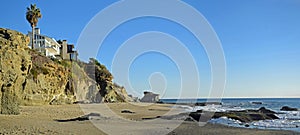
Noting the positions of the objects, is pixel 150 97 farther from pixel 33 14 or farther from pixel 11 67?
pixel 11 67

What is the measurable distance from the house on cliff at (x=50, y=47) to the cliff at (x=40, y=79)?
4.93 m

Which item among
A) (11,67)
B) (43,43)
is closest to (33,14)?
(43,43)

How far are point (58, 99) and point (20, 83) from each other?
62.8ft

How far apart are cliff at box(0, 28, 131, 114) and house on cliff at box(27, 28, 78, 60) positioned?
4.93m

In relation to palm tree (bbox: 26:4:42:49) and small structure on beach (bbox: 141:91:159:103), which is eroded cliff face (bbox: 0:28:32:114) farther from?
small structure on beach (bbox: 141:91:159:103)

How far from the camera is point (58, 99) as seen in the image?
38750mm

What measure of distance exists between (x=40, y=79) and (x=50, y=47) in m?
20.3

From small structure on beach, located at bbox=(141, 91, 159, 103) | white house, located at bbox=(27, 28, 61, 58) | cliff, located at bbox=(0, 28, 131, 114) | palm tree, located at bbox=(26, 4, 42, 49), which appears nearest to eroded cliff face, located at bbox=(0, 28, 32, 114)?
cliff, located at bbox=(0, 28, 131, 114)

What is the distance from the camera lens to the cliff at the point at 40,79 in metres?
18.2

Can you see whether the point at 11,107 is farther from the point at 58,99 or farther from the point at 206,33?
the point at 58,99

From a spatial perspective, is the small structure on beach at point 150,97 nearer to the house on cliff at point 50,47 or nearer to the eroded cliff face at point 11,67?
the house on cliff at point 50,47

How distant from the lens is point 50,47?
53.5 m

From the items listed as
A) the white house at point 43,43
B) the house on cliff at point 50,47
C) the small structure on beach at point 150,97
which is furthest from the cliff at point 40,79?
the small structure on beach at point 150,97

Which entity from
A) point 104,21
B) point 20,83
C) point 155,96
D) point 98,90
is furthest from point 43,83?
point 155,96
